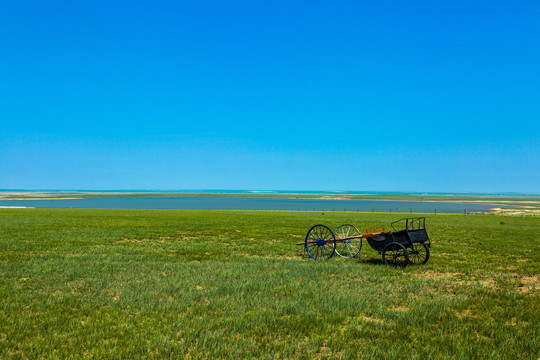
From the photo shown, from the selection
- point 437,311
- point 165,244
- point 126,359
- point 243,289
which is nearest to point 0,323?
point 126,359

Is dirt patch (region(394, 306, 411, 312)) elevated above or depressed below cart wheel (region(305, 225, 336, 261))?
below

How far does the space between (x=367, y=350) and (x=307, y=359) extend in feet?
4.49

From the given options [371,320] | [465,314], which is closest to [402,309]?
[371,320]

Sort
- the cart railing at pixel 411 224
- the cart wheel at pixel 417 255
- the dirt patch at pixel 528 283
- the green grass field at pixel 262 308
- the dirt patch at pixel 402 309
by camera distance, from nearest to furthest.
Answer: the green grass field at pixel 262 308 < the dirt patch at pixel 402 309 < the dirt patch at pixel 528 283 < the cart railing at pixel 411 224 < the cart wheel at pixel 417 255

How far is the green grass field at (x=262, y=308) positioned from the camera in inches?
269

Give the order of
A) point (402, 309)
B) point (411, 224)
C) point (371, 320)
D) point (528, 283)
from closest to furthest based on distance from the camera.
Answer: point (371, 320)
point (402, 309)
point (528, 283)
point (411, 224)

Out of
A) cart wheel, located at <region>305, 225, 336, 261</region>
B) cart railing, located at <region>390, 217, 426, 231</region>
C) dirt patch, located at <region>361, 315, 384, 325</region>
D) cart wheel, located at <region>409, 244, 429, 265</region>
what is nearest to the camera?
dirt patch, located at <region>361, 315, 384, 325</region>

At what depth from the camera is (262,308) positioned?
29.7 ft

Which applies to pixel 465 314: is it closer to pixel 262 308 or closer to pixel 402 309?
pixel 402 309

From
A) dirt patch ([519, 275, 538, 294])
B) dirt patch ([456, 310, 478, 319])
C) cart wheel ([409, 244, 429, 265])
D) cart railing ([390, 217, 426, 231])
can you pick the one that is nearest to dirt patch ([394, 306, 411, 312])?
dirt patch ([456, 310, 478, 319])

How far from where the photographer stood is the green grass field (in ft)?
22.5

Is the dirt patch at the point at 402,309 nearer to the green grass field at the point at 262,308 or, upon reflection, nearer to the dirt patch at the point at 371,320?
the green grass field at the point at 262,308

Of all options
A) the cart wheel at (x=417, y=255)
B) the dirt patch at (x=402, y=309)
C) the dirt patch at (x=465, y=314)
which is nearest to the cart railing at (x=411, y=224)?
the cart wheel at (x=417, y=255)

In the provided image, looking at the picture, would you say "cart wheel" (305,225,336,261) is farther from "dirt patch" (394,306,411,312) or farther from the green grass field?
"dirt patch" (394,306,411,312)
